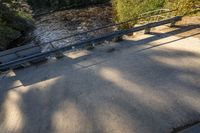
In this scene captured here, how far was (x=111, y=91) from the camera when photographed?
632 cm

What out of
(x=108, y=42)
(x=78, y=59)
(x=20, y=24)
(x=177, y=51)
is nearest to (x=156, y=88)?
(x=177, y=51)

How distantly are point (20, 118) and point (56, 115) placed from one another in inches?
42.6

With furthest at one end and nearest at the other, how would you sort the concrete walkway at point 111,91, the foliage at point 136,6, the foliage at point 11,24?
1. the foliage at point 11,24
2. the foliage at point 136,6
3. the concrete walkway at point 111,91

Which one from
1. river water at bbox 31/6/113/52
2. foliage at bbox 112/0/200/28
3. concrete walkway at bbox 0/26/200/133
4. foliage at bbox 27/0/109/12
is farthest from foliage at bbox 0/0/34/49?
concrete walkway at bbox 0/26/200/133

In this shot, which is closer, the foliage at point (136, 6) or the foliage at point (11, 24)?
the foliage at point (136, 6)

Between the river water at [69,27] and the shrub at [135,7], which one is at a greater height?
the shrub at [135,7]

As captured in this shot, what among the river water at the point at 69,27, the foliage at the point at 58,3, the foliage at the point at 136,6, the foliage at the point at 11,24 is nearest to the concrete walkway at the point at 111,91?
the foliage at the point at 136,6

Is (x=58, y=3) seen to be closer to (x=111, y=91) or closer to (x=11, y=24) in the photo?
(x=11, y=24)

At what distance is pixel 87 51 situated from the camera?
31.2 ft

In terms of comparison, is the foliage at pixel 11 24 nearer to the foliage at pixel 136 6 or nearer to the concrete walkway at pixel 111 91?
the foliage at pixel 136 6

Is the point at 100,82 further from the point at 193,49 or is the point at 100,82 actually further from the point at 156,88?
the point at 193,49

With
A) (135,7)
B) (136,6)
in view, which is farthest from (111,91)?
(136,6)

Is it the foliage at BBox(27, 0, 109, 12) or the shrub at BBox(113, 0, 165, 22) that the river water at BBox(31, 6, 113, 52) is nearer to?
the shrub at BBox(113, 0, 165, 22)

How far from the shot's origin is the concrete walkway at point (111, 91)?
5.18 m
